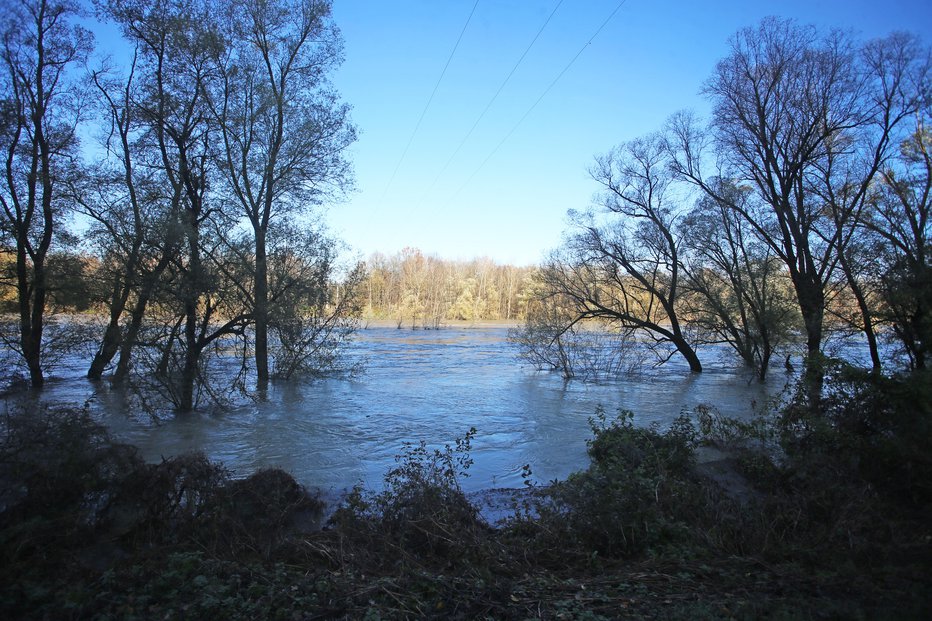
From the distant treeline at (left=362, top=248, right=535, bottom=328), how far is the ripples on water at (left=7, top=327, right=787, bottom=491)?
42.3 m

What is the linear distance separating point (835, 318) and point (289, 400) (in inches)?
818

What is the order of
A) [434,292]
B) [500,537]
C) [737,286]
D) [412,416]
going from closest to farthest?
[500,537], [412,416], [737,286], [434,292]

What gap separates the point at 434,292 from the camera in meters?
74.2

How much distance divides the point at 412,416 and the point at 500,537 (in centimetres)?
941

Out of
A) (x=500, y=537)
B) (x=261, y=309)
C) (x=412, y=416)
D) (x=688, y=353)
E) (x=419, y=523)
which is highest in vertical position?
(x=261, y=309)

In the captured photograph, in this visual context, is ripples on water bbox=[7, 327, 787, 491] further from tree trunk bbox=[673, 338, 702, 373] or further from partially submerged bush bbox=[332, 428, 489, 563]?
partially submerged bush bbox=[332, 428, 489, 563]

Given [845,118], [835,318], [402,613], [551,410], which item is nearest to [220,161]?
[551,410]

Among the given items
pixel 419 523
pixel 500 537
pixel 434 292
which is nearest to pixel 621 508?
pixel 500 537

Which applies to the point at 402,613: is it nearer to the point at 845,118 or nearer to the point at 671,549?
the point at 671,549

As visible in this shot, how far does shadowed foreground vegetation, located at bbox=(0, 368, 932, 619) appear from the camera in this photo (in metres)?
3.90

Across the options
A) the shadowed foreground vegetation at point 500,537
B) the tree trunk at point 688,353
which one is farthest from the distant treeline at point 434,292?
the shadowed foreground vegetation at point 500,537

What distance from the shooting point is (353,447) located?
38.0 ft

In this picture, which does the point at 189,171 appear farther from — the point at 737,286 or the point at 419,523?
the point at 737,286

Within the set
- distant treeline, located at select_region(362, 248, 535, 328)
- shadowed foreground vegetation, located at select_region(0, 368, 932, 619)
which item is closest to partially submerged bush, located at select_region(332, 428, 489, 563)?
shadowed foreground vegetation, located at select_region(0, 368, 932, 619)
